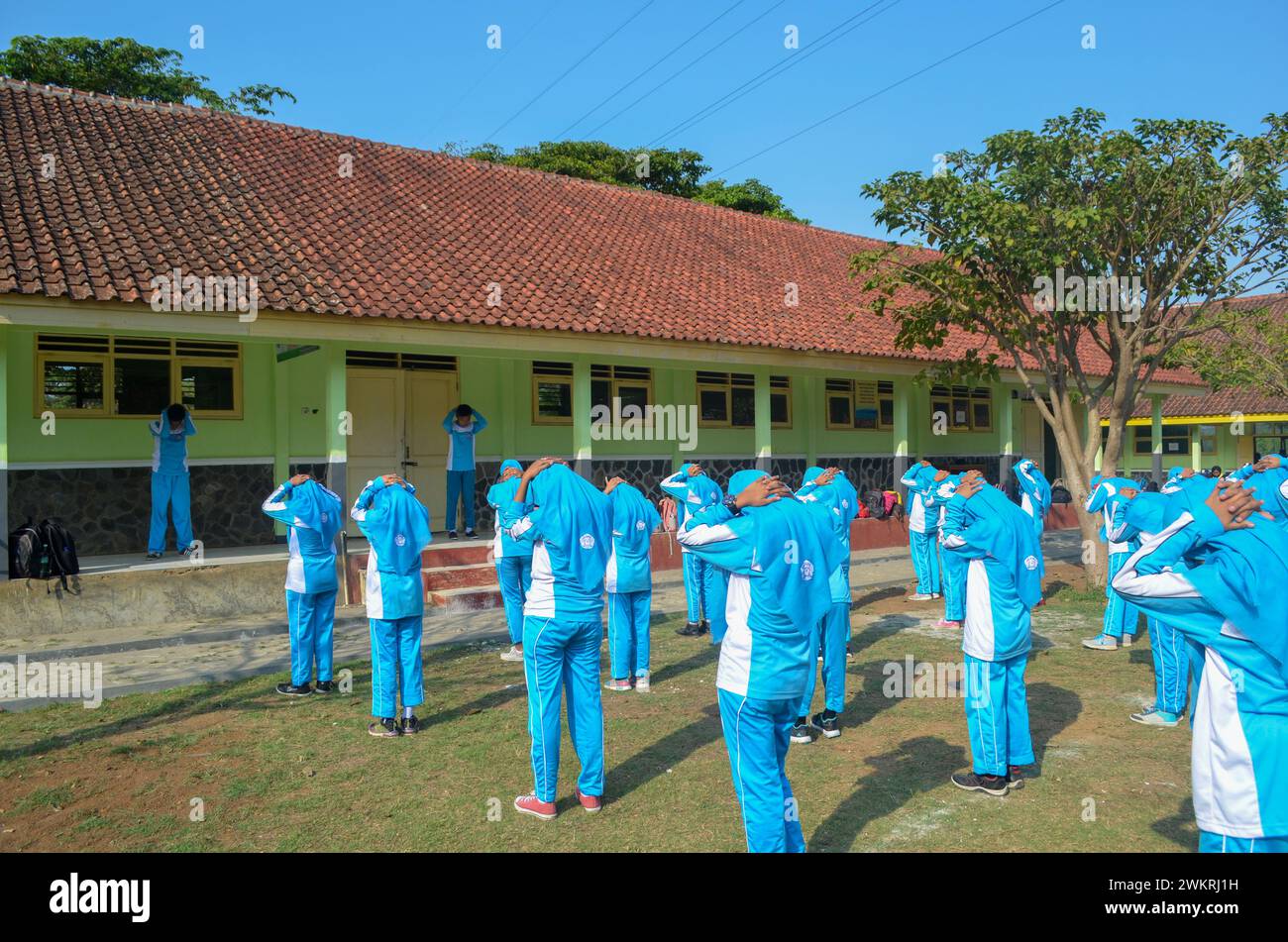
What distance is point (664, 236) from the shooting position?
58.3 ft

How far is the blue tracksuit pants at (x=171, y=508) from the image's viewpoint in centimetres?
1103

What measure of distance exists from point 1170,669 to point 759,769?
4262 millimetres

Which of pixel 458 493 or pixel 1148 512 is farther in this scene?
pixel 458 493

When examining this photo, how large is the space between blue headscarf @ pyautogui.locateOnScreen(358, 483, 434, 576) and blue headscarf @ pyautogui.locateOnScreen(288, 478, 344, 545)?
0.84 m

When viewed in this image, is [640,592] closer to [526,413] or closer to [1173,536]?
[1173,536]

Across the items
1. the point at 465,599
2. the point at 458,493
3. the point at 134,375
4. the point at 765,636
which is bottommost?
the point at 465,599

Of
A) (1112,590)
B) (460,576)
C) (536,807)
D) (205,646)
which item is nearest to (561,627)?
(536,807)

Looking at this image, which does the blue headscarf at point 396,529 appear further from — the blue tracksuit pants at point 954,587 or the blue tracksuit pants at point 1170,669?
the blue tracksuit pants at point 954,587

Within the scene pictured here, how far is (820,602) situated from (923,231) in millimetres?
9835

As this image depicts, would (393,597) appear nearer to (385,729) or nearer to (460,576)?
(385,729)

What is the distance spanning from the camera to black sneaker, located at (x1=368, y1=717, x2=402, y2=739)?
20.7 ft

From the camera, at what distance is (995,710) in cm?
516

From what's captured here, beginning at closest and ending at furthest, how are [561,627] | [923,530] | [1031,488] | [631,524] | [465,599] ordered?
[561,627], [631,524], [1031,488], [465,599], [923,530]
